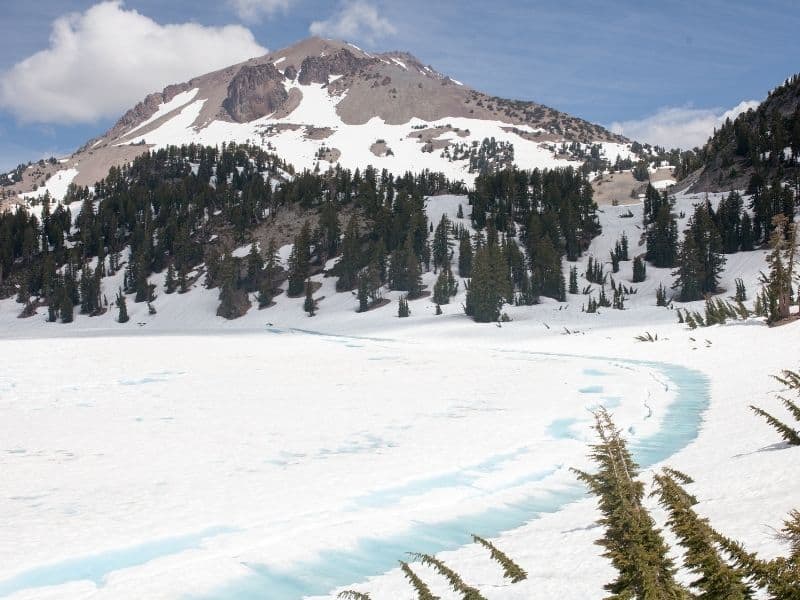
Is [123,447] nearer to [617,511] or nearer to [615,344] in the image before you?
[617,511]

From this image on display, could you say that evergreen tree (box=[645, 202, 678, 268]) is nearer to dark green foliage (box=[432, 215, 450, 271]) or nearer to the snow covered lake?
dark green foliage (box=[432, 215, 450, 271])

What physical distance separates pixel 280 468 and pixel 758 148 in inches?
3907

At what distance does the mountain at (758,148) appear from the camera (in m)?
83.0

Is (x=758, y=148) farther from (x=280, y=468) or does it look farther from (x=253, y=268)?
(x=280, y=468)

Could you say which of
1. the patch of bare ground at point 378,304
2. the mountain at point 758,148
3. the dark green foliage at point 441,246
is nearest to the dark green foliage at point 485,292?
the patch of bare ground at point 378,304

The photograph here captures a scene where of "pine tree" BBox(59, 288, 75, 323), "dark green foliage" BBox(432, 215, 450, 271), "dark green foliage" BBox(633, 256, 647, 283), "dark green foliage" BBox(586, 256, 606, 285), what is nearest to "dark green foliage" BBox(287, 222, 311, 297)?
"dark green foliage" BBox(432, 215, 450, 271)

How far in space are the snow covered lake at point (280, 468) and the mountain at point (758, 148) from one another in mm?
76118

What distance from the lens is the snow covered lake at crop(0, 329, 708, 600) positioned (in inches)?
308

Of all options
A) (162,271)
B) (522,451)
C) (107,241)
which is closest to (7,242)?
(107,241)

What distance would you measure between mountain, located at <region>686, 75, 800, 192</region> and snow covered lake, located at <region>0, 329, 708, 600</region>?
76.1 m

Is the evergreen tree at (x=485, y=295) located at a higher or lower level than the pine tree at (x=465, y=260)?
lower

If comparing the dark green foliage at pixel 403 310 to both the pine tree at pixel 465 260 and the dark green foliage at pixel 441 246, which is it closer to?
the pine tree at pixel 465 260

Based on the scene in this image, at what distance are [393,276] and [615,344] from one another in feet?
155

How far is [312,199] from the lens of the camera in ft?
355
